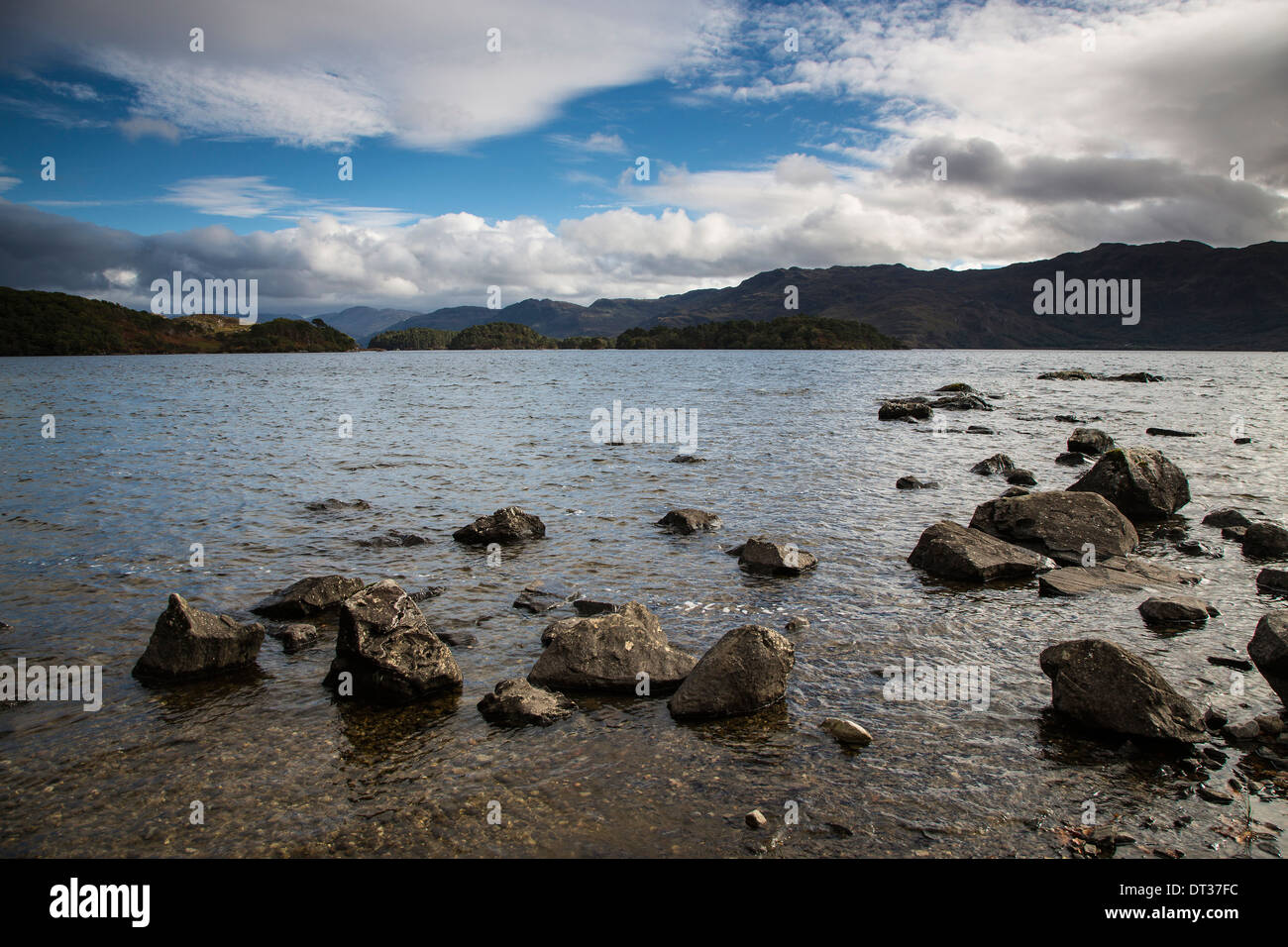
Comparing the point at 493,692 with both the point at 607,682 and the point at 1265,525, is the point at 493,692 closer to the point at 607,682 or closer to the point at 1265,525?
the point at 607,682

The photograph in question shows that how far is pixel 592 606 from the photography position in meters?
13.8

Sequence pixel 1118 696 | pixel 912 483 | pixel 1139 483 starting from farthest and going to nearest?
1. pixel 912 483
2. pixel 1139 483
3. pixel 1118 696

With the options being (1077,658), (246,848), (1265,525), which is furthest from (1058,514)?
(246,848)

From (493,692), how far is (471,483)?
18233mm

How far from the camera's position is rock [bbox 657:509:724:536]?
64.8ft

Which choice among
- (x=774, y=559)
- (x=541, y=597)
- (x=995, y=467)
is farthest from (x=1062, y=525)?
(x=541, y=597)

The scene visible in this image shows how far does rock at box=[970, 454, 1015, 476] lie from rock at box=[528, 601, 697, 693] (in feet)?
75.9

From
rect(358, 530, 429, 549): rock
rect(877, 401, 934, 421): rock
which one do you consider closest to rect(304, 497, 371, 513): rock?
rect(358, 530, 429, 549): rock

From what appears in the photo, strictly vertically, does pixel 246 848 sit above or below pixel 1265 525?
below

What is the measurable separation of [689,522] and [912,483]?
1125cm

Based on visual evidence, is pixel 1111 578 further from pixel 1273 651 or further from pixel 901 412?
pixel 901 412

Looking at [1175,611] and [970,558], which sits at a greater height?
[970,558]

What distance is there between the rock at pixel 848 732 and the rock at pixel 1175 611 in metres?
7.69

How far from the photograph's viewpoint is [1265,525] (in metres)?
17.4
